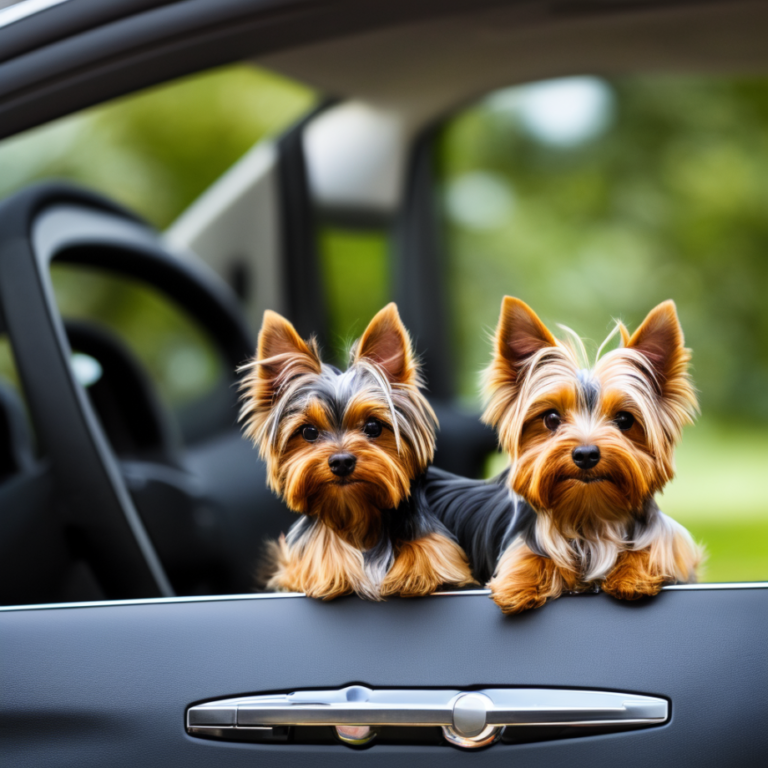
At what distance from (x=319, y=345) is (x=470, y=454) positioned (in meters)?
0.35

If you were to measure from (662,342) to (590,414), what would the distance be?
5.1 inches

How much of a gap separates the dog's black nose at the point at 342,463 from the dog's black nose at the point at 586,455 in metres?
0.28

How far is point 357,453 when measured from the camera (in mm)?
1051

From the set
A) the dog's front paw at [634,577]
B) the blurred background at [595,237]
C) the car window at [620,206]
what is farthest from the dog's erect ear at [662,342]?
the car window at [620,206]

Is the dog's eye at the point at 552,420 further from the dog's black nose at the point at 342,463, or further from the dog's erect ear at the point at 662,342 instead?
the dog's black nose at the point at 342,463

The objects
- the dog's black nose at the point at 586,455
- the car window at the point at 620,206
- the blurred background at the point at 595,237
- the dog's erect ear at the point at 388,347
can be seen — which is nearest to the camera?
the dog's black nose at the point at 586,455

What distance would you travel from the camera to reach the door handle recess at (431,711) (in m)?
1.08

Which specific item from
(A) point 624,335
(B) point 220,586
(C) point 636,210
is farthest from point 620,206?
(A) point 624,335

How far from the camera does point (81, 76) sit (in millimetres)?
1225

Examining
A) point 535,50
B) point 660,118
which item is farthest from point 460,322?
point 660,118

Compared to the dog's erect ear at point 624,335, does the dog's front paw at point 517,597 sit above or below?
below

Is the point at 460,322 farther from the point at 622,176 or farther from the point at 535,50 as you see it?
the point at 622,176

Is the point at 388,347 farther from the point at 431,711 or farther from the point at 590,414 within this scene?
the point at 431,711

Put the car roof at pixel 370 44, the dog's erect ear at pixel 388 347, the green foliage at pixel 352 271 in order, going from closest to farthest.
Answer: the dog's erect ear at pixel 388 347 < the car roof at pixel 370 44 < the green foliage at pixel 352 271
